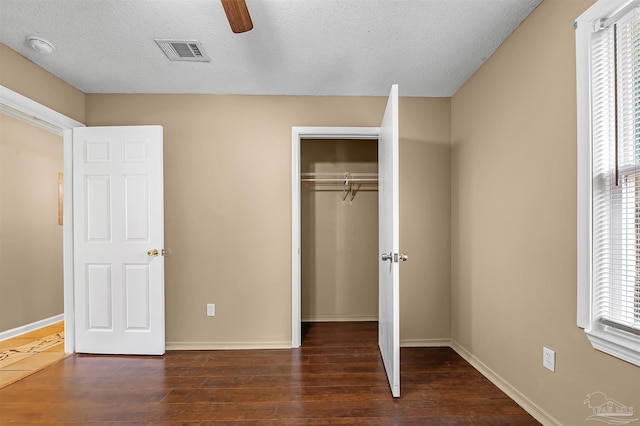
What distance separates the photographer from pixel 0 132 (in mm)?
3307

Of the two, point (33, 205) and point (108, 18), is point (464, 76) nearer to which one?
point (108, 18)

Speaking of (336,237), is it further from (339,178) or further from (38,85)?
(38,85)

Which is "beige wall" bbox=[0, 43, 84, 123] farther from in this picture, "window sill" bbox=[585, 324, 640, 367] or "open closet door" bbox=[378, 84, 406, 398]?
"window sill" bbox=[585, 324, 640, 367]

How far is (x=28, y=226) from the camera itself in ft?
11.8

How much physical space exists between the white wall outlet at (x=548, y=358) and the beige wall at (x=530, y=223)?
0.03 metres

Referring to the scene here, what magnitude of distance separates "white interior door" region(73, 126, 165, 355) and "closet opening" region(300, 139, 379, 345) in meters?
1.64

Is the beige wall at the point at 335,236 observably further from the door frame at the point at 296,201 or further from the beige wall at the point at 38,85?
the beige wall at the point at 38,85

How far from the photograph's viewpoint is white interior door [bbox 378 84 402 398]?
6.75 feet

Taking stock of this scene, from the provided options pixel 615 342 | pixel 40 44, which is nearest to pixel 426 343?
pixel 615 342

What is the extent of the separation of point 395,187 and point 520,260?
0.92 metres

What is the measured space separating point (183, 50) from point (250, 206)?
4.51ft

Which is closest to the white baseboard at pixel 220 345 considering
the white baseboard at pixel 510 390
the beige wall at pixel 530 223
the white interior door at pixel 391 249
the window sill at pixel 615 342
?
the white interior door at pixel 391 249

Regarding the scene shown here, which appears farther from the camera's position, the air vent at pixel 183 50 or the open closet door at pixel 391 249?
the air vent at pixel 183 50

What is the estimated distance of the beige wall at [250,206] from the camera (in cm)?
296
